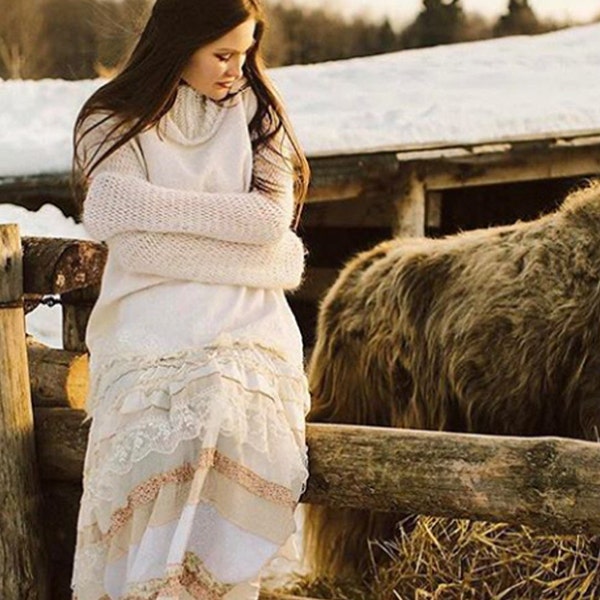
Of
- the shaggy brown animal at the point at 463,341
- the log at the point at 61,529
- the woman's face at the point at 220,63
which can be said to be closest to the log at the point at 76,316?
the log at the point at 61,529

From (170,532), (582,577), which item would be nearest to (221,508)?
(170,532)

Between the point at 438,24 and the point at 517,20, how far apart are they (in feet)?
7.04

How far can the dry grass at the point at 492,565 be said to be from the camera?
3988 mm

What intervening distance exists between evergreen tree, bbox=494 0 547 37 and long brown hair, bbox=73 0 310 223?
34.6 metres

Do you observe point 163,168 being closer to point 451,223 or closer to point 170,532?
point 170,532

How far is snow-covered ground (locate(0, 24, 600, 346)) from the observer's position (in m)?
8.40

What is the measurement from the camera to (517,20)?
37062 millimetres

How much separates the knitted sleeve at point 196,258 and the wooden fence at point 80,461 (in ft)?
1.30

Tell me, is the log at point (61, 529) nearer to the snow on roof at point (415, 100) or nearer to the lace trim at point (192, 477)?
the lace trim at point (192, 477)

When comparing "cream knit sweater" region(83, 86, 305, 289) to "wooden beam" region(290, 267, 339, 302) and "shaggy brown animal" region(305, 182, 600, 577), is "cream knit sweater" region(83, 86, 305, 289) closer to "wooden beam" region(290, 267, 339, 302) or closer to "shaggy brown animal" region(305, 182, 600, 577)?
"shaggy brown animal" region(305, 182, 600, 577)

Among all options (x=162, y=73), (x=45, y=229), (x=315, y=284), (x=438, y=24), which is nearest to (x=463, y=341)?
(x=162, y=73)

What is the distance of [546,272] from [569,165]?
4.37 metres

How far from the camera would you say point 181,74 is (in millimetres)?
3119

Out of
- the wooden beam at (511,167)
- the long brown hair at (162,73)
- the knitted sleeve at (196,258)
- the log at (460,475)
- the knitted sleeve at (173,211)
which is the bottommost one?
the wooden beam at (511,167)
